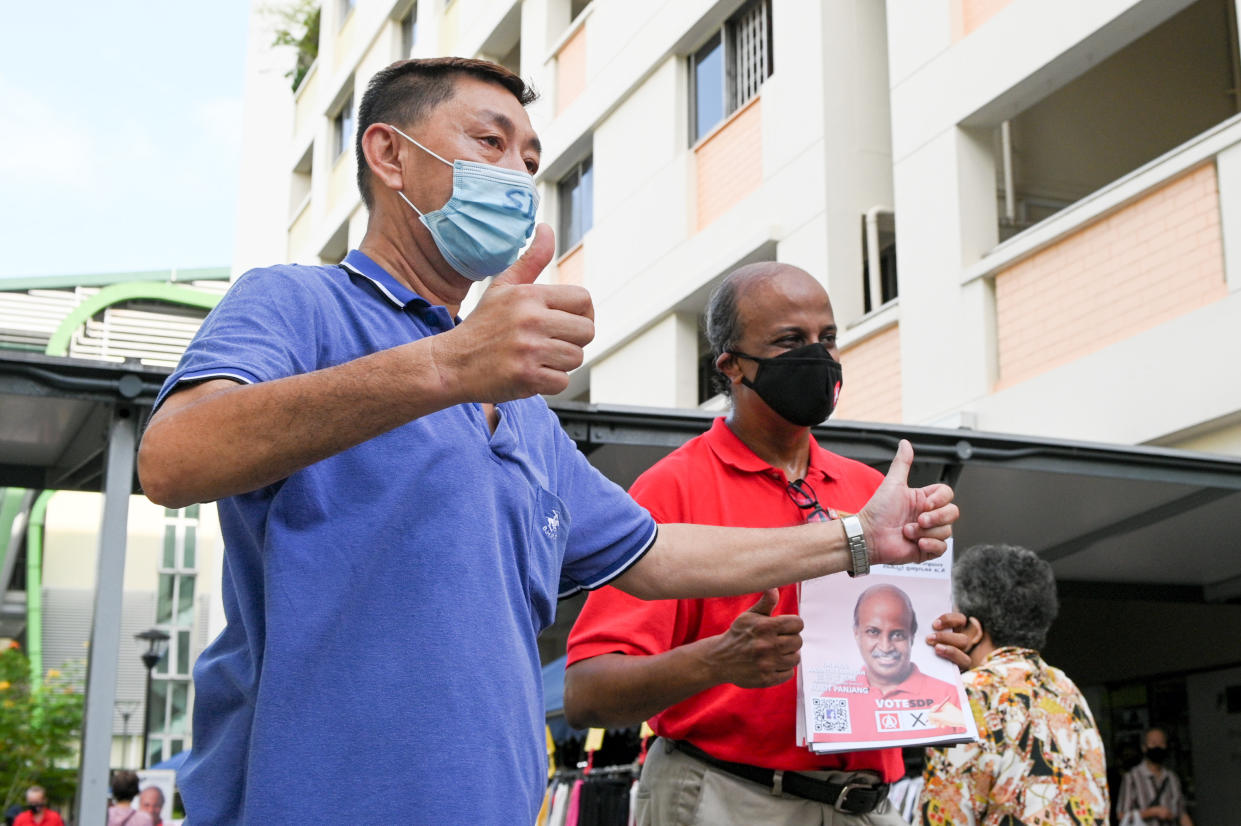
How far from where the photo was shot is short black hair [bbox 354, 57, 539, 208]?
233 centimetres

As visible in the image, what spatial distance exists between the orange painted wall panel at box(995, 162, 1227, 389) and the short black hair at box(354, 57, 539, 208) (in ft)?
23.5

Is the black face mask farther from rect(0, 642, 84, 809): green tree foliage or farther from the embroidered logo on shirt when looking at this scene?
rect(0, 642, 84, 809): green tree foliage

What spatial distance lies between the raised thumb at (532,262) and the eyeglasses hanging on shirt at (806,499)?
1.59 m

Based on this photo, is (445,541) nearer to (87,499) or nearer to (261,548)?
(261,548)

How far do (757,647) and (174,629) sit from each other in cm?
3883

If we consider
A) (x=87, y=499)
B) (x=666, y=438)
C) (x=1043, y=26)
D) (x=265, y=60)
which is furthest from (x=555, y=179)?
(x=87, y=499)

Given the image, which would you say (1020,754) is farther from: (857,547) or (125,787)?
(125,787)

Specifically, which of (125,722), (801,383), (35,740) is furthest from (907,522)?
(125,722)

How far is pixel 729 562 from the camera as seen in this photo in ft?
8.08

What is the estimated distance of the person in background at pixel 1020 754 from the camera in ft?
12.9

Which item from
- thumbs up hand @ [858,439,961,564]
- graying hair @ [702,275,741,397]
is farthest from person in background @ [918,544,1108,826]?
thumbs up hand @ [858,439,961,564]

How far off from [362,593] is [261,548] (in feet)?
0.58

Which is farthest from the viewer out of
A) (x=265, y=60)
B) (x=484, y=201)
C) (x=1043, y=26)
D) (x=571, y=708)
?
(x=265, y=60)

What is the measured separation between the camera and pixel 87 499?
153 feet
